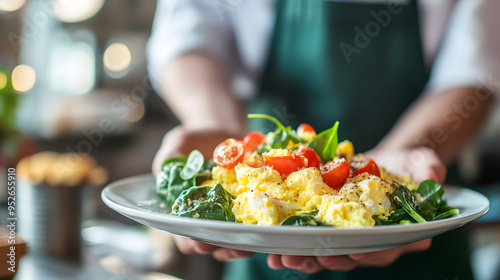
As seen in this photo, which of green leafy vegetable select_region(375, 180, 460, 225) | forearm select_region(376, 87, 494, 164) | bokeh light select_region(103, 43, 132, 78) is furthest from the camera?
bokeh light select_region(103, 43, 132, 78)

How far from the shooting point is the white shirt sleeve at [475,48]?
1.99 meters

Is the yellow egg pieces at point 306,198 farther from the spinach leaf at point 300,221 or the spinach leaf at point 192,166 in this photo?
the spinach leaf at point 192,166

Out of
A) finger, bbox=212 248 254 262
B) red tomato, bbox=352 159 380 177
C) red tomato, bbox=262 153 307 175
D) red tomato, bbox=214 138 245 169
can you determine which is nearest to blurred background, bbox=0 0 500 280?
finger, bbox=212 248 254 262

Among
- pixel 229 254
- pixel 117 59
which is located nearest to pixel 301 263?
pixel 229 254

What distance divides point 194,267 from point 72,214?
1619mm

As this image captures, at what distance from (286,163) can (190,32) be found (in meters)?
1.35

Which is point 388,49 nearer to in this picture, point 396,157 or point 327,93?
point 327,93

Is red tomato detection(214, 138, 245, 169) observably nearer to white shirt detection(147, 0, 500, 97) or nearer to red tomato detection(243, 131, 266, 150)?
red tomato detection(243, 131, 266, 150)

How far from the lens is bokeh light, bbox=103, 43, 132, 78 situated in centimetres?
831

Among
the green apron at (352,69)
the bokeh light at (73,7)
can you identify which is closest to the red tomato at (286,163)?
the green apron at (352,69)

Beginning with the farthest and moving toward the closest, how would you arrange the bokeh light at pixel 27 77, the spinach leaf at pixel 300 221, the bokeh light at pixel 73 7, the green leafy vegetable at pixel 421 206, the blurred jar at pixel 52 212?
the bokeh light at pixel 27 77 → the bokeh light at pixel 73 7 → the blurred jar at pixel 52 212 → the green leafy vegetable at pixel 421 206 → the spinach leaf at pixel 300 221

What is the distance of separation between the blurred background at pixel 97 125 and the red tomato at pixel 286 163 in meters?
0.64

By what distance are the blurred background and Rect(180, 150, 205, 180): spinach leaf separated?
17.7 inches

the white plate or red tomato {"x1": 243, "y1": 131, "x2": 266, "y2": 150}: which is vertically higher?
red tomato {"x1": 243, "y1": 131, "x2": 266, "y2": 150}
